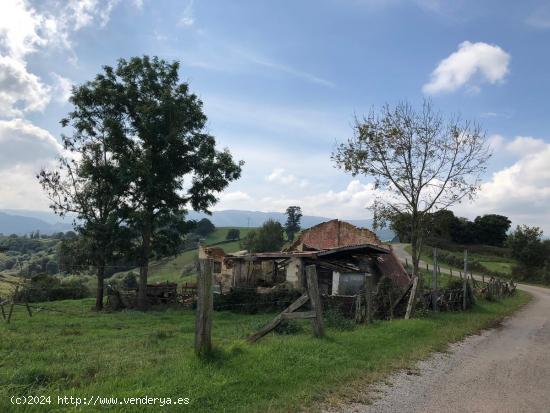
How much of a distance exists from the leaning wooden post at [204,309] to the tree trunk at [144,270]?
19.5 metres

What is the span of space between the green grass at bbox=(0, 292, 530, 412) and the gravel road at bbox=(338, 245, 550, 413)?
501 mm

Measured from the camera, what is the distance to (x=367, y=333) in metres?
12.8

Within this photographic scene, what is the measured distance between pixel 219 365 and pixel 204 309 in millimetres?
1049

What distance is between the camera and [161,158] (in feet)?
90.0

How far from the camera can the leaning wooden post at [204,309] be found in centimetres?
843

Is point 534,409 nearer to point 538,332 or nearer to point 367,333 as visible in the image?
point 367,333

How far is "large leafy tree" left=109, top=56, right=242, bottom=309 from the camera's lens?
27.1 m

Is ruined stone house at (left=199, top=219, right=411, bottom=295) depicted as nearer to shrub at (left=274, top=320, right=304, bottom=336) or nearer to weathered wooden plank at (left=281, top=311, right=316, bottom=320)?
shrub at (left=274, top=320, right=304, bottom=336)

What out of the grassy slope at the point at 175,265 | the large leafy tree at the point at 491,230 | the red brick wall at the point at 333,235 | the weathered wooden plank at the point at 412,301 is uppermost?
the large leafy tree at the point at 491,230

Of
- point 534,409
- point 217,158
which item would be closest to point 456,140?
point 217,158

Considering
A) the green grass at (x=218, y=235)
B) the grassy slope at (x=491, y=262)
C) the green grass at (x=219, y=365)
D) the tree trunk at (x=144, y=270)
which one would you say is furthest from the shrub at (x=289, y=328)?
the green grass at (x=218, y=235)

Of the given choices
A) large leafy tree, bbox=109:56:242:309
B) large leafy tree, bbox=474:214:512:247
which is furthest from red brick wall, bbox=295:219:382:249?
large leafy tree, bbox=474:214:512:247

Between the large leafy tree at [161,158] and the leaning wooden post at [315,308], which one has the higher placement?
the large leafy tree at [161,158]

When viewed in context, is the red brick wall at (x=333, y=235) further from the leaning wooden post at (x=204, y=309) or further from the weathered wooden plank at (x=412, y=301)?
the leaning wooden post at (x=204, y=309)
